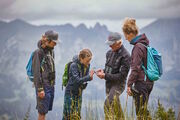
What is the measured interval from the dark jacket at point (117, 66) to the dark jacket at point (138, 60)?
1.98 ft

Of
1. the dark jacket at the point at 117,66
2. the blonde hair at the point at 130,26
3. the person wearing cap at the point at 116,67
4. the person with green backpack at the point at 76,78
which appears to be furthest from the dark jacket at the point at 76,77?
the blonde hair at the point at 130,26

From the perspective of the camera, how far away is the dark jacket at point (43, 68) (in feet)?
19.4

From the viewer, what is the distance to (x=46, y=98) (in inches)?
237

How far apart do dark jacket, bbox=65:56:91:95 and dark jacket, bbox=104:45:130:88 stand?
1.21ft

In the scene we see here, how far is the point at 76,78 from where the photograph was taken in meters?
5.95

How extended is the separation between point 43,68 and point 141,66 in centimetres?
167

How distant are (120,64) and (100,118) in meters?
1.26

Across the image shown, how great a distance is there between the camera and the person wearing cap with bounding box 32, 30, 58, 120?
233 inches

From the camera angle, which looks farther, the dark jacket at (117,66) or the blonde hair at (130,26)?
the dark jacket at (117,66)

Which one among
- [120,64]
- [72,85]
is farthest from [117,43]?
[72,85]

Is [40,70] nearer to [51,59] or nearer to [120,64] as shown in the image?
[51,59]

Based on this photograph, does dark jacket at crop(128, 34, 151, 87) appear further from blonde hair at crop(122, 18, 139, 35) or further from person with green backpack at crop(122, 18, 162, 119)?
blonde hair at crop(122, 18, 139, 35)

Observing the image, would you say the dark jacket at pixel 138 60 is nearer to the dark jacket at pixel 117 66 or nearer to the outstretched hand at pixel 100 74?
the dark jacket at pixel 117 66

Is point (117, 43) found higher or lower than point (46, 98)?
higher
